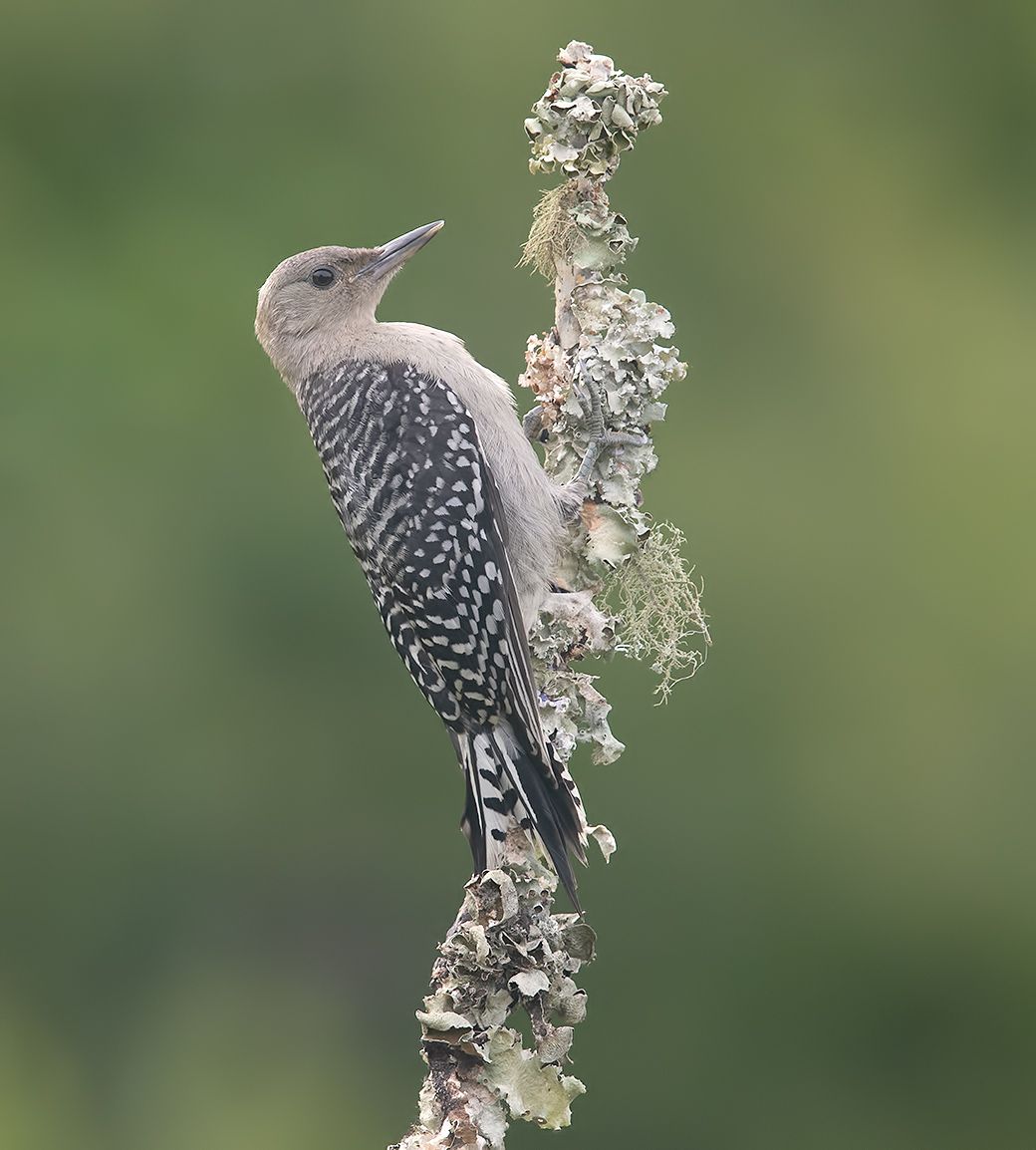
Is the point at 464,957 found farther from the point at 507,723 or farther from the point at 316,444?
the point at 316,444

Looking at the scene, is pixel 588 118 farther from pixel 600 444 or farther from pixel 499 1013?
pixel 499 1013

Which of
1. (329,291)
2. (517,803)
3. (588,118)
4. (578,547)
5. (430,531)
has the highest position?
(329,291)

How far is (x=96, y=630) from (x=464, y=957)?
411cm

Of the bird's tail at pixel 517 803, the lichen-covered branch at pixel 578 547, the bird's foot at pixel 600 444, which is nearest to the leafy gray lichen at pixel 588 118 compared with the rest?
the lichen-covered branch at pixel 578 547

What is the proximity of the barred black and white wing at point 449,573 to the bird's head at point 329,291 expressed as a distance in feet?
0.57

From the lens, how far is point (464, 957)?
2787mm

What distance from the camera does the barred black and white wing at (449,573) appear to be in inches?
130

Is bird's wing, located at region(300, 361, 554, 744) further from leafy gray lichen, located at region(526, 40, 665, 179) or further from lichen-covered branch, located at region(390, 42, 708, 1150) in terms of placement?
leafy gray lichen, located at region(526, 40, 665, 179)

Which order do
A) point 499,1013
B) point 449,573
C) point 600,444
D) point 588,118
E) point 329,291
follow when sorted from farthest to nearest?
point 329,291 → point 449,573 → point 600,444 → point 588,118 → point 499,1013

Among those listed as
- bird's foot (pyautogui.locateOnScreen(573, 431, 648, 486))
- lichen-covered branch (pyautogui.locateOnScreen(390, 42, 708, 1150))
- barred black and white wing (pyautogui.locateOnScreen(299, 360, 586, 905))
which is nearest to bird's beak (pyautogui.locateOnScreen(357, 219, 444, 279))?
barred black and white wing (pyautogui.locateOnScreen(299, 360, 586, 905))

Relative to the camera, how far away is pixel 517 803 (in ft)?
10.7

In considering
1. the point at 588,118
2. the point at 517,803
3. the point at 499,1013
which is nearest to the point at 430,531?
the point at 517,803

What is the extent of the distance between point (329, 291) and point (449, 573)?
1.04 meters

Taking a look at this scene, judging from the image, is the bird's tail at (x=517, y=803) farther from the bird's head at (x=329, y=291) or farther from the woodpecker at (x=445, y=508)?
the bird's head at (x=329, y=291)
